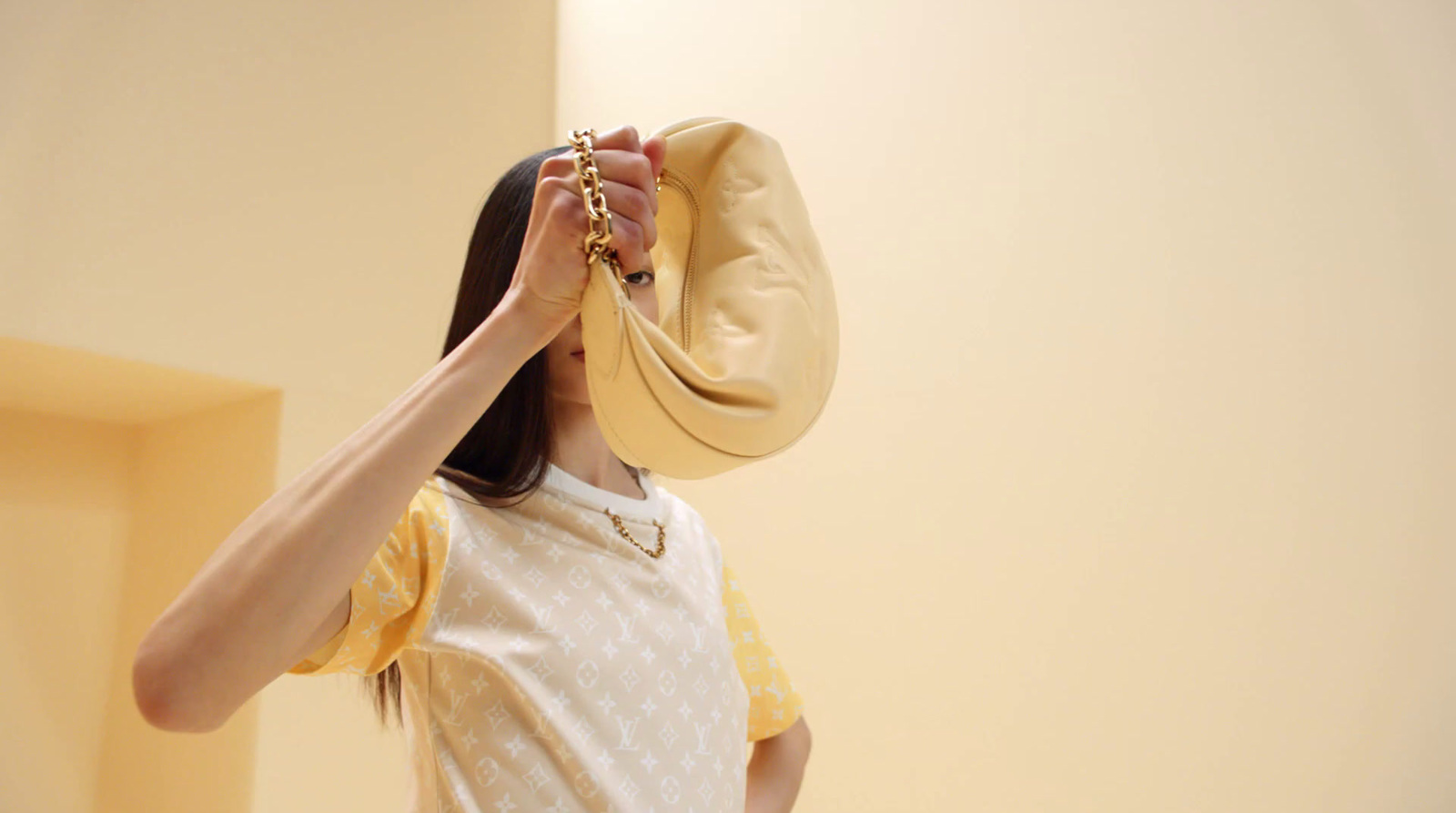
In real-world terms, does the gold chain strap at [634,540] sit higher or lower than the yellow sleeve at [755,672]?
higher

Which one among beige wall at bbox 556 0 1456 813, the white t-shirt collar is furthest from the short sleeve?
beige wall at bbox 556 0 1456 813

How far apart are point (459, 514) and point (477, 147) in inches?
60.4

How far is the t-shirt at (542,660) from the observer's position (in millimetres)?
678

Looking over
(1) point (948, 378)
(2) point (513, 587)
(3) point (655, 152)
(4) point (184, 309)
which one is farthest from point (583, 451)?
(4) point (184, 309)

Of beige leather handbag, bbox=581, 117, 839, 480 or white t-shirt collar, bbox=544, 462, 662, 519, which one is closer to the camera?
beige leather handbag, bbox=581, 117, 839, 480

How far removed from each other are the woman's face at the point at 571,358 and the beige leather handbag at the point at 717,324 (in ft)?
Answer: 0.06

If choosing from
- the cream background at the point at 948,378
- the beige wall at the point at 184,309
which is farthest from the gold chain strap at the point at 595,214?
the beige wall at the point at 184,309

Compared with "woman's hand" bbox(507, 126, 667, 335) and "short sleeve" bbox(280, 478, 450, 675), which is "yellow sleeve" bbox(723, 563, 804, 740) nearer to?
"short sleeve" bbox(280, 478, 450, 675)

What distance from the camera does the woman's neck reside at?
846mm

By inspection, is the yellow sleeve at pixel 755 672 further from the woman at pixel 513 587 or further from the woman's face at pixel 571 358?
the woman's face at pixel 571 358

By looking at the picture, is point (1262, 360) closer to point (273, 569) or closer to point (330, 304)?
point (273, 569)

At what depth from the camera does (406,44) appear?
78.7 inches

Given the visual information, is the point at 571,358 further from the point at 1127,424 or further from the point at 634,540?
the point at 1127,424

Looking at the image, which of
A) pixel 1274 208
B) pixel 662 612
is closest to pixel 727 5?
pixel 1274 208
